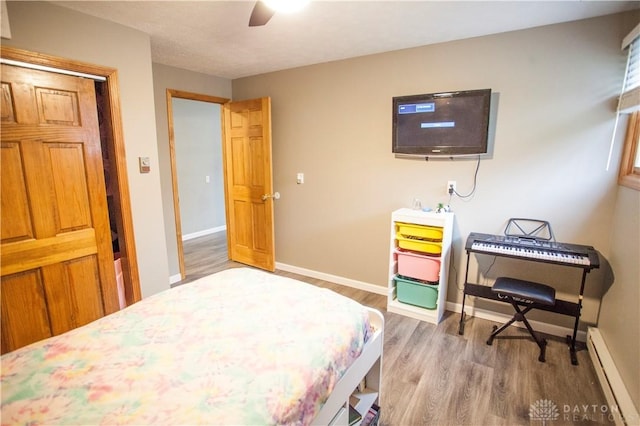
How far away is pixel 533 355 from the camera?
92.3 inches

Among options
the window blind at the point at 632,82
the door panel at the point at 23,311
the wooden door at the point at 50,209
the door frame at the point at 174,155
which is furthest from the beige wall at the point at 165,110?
the window blind at the point at 632,82

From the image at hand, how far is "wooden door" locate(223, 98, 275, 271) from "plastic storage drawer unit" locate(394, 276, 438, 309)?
1672 mm

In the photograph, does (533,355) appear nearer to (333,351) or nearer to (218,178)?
(333,351)

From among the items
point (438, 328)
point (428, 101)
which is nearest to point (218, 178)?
point (428, 101)

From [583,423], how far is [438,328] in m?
1.09

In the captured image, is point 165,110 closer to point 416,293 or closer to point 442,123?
point 442,123

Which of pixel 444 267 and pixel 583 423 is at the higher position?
pixel 444 267

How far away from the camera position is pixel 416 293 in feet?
9.57

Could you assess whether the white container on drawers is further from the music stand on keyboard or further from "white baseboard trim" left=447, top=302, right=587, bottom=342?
the music stand on keyboard

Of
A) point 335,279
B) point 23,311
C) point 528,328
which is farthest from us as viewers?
point 335,279

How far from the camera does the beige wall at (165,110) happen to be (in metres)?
3.36

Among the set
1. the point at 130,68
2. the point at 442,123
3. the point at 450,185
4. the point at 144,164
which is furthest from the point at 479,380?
the point at 130,68

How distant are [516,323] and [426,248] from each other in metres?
1.01

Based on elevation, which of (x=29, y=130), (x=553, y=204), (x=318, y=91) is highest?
(x=318, y=91)
